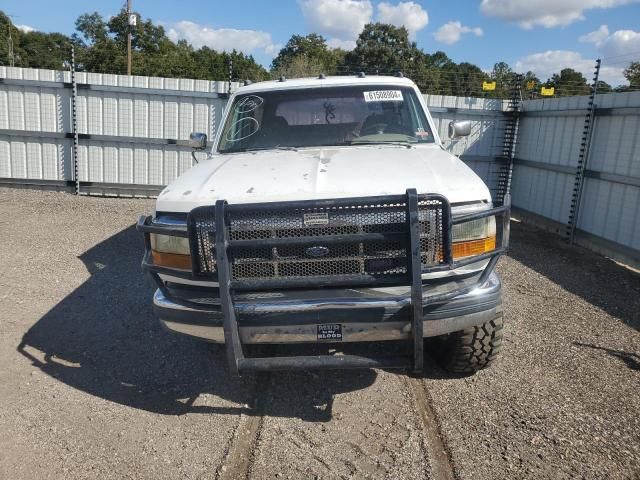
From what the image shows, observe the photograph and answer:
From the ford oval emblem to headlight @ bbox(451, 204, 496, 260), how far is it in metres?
0.72

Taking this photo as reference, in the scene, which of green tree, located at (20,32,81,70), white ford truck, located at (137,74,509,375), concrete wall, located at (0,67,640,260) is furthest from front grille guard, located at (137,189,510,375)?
green tree, located at (20,32,81,70)

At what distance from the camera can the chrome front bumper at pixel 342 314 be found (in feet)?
9.09

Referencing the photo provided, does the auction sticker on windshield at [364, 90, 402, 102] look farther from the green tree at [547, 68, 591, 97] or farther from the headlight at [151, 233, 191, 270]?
the green tree at [547, 68, 591, 97]

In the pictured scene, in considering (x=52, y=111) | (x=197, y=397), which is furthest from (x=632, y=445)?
(x=52, y=111)

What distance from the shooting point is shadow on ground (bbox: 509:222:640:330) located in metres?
5.52

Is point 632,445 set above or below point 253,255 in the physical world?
below

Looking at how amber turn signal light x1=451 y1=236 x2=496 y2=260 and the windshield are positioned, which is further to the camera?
the windshield

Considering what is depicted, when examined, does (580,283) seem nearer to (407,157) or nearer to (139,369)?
(407,157)

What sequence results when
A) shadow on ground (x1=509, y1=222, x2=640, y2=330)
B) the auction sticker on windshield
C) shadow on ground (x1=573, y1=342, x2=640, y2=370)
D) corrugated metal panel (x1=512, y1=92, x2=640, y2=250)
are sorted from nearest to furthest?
shadow on ground (x1=573, y1=342, x2=640, y2=370) → the auction sticker on windshield → shadow on ground (x1=509, y1=222, x2=640, y2=330) → corrugated metal panel (x1=512, y1=92, x2=640, y2=250)

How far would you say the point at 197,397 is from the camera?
349 centimetres

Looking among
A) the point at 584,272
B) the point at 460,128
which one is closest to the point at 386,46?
the point at 584,272

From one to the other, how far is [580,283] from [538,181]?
3.93 meters

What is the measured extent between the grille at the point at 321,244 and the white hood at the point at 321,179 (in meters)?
0.17

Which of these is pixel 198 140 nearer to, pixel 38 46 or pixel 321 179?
pixel 321 179
